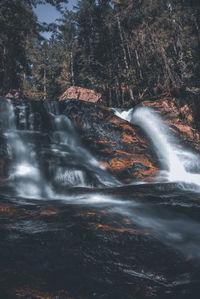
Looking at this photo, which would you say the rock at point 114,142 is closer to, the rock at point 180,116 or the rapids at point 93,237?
the rapids at point 93,237

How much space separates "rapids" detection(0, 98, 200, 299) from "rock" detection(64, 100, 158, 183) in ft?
3.47

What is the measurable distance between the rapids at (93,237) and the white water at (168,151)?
210 cm

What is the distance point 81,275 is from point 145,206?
6.62ft

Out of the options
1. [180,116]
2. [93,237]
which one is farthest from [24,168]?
[180,116]

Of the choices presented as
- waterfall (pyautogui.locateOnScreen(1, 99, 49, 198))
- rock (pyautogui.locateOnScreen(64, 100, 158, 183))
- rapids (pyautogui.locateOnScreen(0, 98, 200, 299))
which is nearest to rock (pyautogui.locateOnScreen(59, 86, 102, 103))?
rock (pyautogui.locateOnScreen(64, 100, 158, 183))

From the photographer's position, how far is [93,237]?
6.88 ft

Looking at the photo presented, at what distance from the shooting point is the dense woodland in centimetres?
1508

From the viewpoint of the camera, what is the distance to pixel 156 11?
21.0m

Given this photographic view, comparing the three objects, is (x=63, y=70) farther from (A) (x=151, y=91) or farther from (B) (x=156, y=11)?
(A) (x=151, y=91)

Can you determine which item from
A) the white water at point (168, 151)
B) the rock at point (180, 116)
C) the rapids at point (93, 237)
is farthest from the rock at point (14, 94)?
the rapids at point (93, 237)

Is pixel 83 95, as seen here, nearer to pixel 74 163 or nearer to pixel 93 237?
pixel 74 163

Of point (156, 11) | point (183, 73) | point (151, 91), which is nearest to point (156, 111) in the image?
point (151, 91)

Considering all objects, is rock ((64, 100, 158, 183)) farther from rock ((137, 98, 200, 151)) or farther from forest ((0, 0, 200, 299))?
rock ((137, 98, 200, 151))

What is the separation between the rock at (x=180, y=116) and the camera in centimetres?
929
